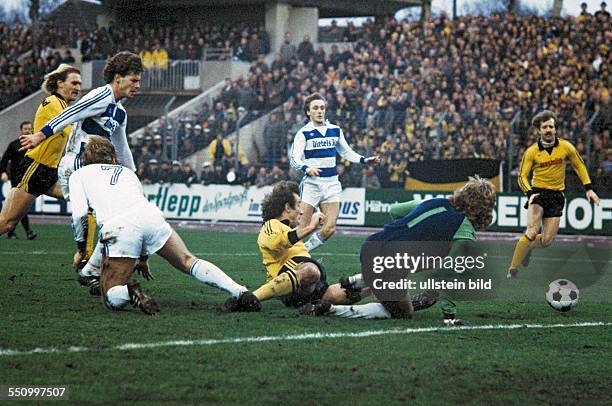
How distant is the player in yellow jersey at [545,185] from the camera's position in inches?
504

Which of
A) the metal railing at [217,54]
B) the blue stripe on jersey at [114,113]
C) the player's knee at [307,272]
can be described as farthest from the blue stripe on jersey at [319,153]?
the metal railing at [217,54]

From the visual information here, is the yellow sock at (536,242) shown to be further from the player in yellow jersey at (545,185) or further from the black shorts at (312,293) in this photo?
the black shorts at (312,293)

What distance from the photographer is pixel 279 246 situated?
26.8 feet

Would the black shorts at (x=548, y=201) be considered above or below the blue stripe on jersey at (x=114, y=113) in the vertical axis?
below

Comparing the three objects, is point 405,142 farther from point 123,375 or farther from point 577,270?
point 123,375

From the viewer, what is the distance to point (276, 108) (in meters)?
28.1

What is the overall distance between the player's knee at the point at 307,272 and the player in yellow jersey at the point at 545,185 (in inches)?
203

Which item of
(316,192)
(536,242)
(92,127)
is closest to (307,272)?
(92,127)

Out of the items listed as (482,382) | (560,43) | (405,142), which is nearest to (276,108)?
(405,142)

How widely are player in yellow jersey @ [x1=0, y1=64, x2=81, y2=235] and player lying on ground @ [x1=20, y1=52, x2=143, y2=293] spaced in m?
0.70

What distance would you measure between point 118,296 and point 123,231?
54cm

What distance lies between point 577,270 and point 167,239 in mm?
7956

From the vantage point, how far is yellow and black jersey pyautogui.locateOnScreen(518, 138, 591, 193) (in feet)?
42.1

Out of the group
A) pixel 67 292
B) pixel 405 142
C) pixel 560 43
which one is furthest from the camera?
pixel 560 43
